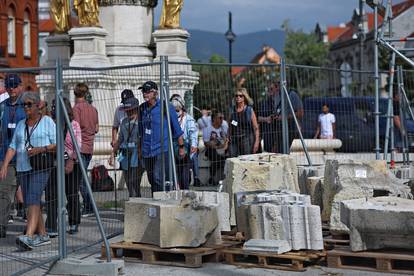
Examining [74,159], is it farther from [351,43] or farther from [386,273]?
[351,43]

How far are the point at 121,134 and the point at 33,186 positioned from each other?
2.17 meters

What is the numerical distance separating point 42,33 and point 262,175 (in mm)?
77589

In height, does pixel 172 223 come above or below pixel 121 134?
below

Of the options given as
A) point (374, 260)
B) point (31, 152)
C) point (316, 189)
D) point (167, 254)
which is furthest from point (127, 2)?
point (374, 260)

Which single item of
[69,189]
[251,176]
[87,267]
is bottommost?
[87,267]

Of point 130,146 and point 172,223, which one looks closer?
point 172,223

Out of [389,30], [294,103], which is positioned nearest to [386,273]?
[294,103]

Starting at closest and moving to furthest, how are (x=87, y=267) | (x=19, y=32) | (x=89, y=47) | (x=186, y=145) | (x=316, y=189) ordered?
(x=87, y=267), (x=316, y=189), (x=186, y=145), (x=89, y=47), (x=19, y=32)

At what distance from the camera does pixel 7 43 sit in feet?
198

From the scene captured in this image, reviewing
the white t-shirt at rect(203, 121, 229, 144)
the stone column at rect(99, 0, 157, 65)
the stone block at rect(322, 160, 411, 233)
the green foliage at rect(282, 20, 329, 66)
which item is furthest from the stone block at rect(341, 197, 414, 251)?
the green foliage at rect(282, 20, 329, 66)

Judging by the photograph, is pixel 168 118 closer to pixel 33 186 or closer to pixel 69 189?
pixel 69 189

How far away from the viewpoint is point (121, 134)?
A: 1220 cm

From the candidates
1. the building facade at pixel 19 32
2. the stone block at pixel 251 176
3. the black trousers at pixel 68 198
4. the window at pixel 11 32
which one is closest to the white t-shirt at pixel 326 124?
the stone block at pixel 251 176

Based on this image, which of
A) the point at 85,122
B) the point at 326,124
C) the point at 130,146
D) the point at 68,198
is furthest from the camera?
the point at 326,124
